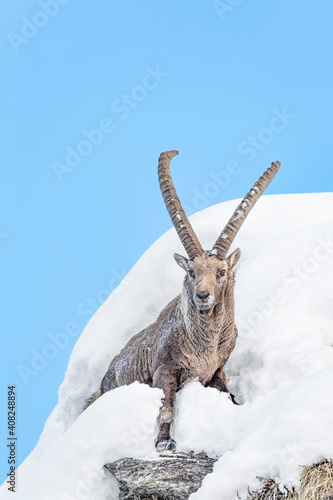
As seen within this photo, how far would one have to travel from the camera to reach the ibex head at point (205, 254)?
7113 mm

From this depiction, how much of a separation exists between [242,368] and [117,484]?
3.08 m

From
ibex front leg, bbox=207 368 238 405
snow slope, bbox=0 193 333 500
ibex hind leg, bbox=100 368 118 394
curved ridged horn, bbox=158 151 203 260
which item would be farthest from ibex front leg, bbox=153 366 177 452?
ibex hind leg, bbox=100 368 118 394

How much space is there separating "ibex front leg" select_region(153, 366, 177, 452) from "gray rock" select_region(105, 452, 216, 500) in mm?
216

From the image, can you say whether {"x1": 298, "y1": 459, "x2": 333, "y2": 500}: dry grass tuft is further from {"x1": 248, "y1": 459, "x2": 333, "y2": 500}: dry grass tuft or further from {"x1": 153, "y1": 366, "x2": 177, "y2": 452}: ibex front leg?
{"x1": 153, "y1": 366, "x2": 177, "y2": 452}: ibex front leg

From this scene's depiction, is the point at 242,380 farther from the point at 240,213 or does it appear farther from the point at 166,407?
the point at 240,213

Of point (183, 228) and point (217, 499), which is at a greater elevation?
point (183, 228)

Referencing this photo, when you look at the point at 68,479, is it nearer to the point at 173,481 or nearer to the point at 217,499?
the point at 173,481

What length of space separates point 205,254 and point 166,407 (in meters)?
2.03

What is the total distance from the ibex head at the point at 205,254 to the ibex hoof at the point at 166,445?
5.30ft

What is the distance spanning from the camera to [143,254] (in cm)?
1381

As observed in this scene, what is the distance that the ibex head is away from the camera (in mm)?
7113

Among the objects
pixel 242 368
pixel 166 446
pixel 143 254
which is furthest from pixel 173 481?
pixel 143 254

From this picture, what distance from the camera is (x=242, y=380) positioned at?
872 cm

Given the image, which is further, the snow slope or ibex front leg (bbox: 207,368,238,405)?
ibex front leg (bbox: 207,368,238,405)
